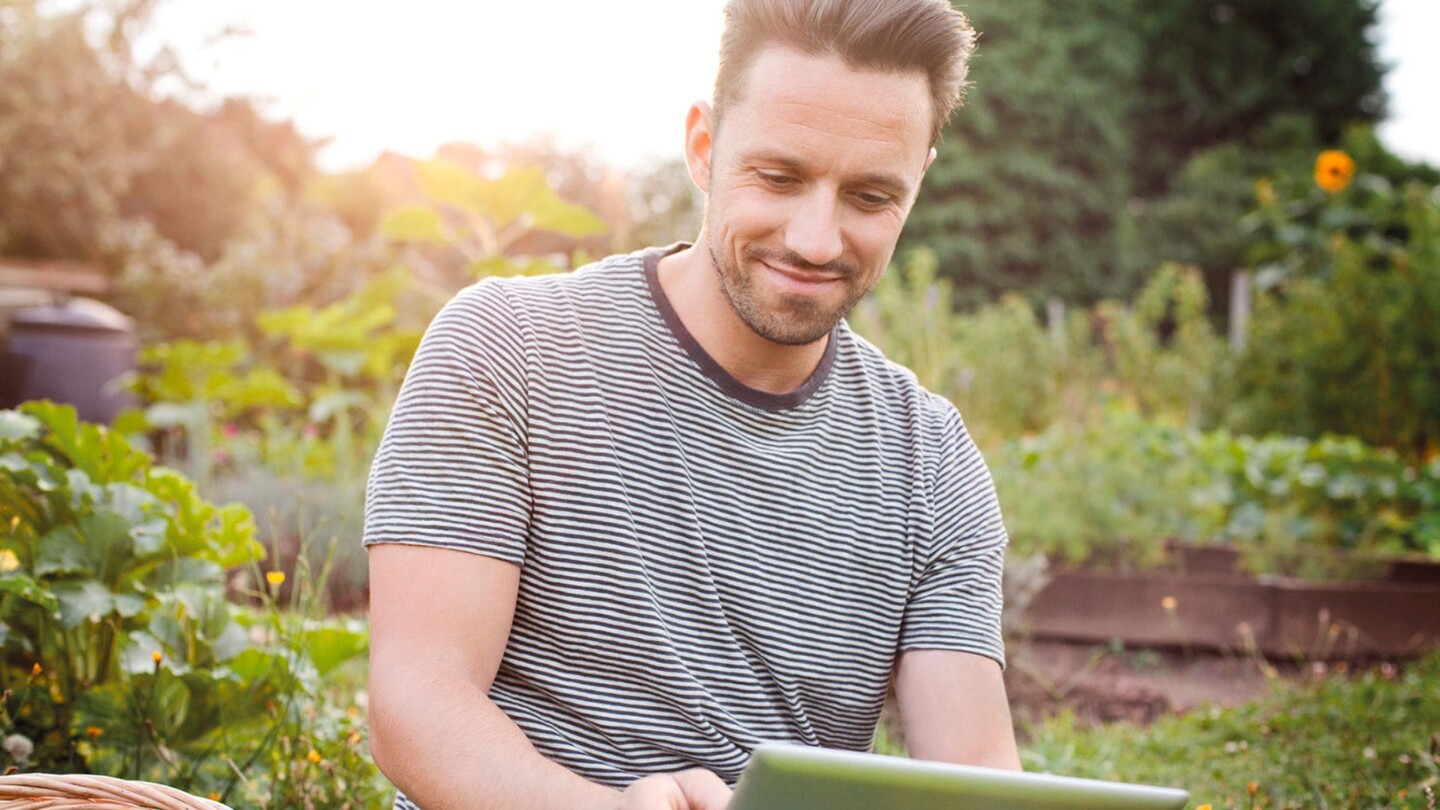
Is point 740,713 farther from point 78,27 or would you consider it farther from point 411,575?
point 78,27

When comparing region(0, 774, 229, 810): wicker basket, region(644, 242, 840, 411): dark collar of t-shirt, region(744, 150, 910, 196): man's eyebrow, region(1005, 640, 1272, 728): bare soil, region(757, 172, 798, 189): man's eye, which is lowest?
region(1005, 640, 1272, 728): bare soil

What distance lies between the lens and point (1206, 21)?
69.3 feet

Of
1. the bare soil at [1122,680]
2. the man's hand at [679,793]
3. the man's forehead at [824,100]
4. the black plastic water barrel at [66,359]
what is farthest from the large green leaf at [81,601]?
the black plastic water barrel at [66,359]

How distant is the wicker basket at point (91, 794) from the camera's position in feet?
4.20

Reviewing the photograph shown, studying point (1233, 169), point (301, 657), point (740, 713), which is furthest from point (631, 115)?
point (1233, 169)

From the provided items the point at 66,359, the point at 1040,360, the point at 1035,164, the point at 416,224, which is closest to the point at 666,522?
the point at 416,224

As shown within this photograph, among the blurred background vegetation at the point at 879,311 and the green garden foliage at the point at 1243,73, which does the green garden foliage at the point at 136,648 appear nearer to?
the blurred background vegetation at the point at 879,311

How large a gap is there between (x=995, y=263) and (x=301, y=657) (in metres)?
16.6

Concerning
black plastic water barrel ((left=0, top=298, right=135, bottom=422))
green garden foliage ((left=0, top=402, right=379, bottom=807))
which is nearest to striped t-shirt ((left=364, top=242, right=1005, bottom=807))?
green garden foliage ((left=0, top=402, right=379, bottom=807))

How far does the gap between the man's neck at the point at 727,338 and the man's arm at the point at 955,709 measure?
16.5 inches

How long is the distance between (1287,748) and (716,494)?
155 cm

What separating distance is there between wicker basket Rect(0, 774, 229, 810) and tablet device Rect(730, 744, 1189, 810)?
723mm

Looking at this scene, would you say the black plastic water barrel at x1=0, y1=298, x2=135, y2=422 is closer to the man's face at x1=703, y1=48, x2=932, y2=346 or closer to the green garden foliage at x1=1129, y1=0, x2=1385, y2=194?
the man's face at x1=703, y1=48, x2=932, y2=346

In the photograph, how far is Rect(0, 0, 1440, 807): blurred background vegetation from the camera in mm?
1978
